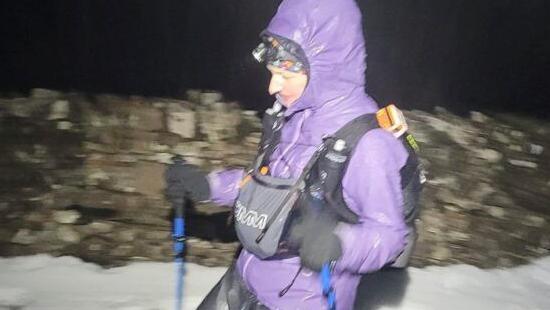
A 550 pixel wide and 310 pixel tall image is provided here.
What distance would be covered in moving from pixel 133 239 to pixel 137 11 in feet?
7.16

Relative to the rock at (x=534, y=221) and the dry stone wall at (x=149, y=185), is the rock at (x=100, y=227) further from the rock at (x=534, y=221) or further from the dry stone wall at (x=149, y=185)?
the rock at (x=534, y=221)

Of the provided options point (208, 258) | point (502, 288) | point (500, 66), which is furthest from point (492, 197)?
point (208, 258)

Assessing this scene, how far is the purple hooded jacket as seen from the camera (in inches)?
82.7

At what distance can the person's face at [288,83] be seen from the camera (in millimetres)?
2314

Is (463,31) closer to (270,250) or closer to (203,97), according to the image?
(203,97)

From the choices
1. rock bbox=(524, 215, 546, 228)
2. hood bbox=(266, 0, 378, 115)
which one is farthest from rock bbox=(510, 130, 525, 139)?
hood bbox=(266, 0, 378, 115)

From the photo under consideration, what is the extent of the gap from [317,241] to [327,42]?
712 millimetres

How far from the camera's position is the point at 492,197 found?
5414 mm

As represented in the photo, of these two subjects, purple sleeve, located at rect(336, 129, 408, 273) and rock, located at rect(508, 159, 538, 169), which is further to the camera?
rock, located at rect(508, 159, 538, 169)

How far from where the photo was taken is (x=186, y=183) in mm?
2713

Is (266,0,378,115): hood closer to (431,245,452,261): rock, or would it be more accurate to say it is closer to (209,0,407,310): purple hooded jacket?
(209,0,407,310): purple hooded jacket

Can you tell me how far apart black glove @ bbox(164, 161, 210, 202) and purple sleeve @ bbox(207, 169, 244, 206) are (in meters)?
0.03

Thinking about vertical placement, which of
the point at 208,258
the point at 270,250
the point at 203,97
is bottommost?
the point at 208,258

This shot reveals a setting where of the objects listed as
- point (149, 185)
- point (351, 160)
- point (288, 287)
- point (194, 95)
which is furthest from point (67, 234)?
point (351, 160)
